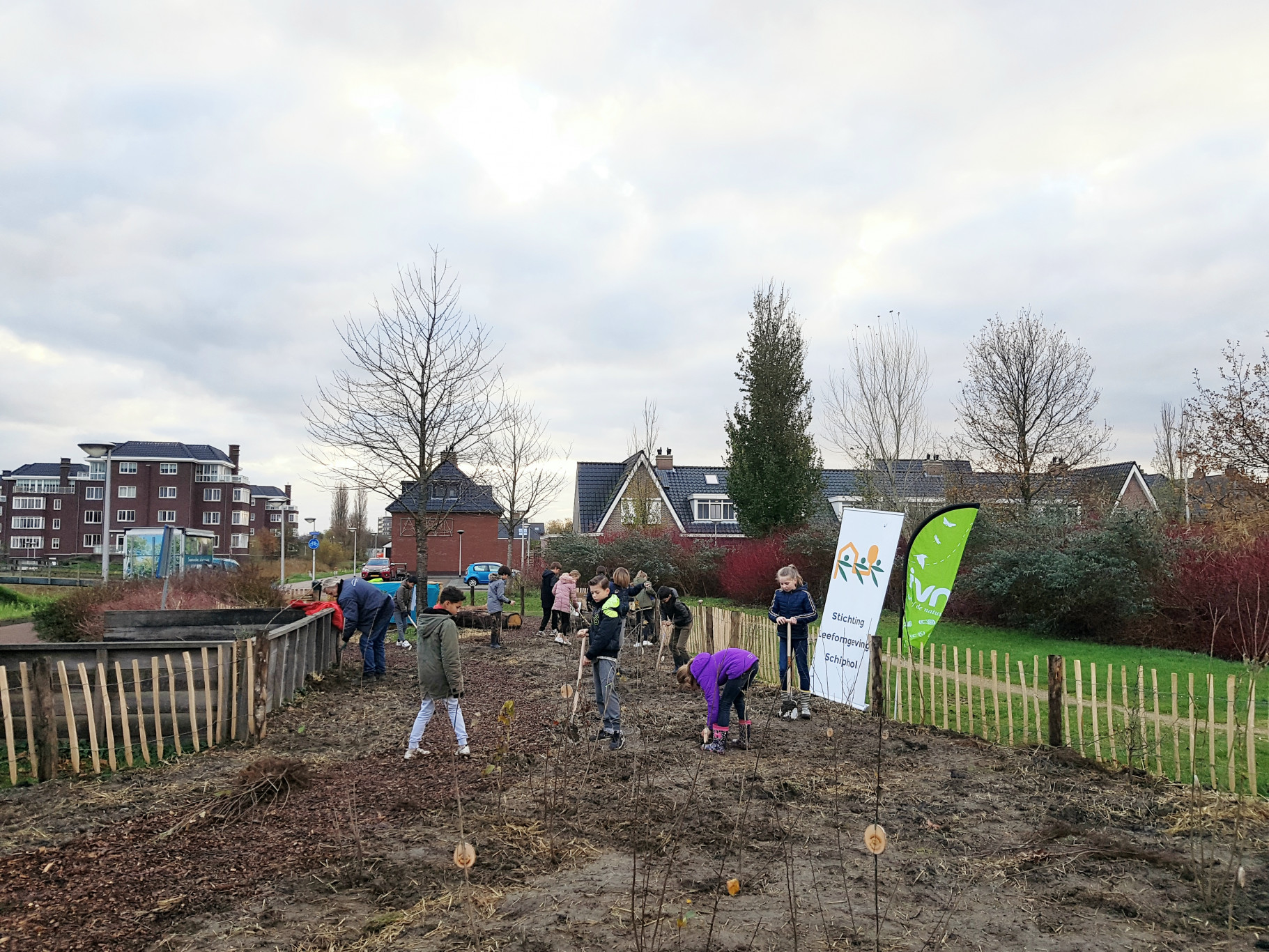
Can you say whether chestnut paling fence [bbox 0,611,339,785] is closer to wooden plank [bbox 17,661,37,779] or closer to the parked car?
wooden plank [bbox 17,661,37,779]

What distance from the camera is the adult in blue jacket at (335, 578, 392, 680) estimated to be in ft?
37.0

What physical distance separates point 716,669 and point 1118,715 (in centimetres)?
390

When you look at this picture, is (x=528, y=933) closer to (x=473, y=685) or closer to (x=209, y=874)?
(x=209, y=874)

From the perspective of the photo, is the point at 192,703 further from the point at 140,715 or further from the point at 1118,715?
the point at 1118,715

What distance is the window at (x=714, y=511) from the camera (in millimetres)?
41094

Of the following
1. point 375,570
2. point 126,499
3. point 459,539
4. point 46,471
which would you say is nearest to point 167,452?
point 126,499

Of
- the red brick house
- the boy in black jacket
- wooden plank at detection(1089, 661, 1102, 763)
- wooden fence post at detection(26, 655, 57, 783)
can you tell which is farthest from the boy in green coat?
the red brick house

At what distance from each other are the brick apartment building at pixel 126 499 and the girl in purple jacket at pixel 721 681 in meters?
77.9

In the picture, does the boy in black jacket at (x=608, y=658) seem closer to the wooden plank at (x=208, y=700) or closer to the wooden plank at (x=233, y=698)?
the wooden plank at (x=233, y=698)

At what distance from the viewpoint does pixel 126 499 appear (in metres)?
76.0

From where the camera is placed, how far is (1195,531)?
18.5 m

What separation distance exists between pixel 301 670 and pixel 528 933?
288 inches

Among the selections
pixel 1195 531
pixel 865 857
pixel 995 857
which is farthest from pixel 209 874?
pixel 1195 531

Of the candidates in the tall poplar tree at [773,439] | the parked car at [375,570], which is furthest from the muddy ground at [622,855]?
the tall poplar tree at [773,439]
